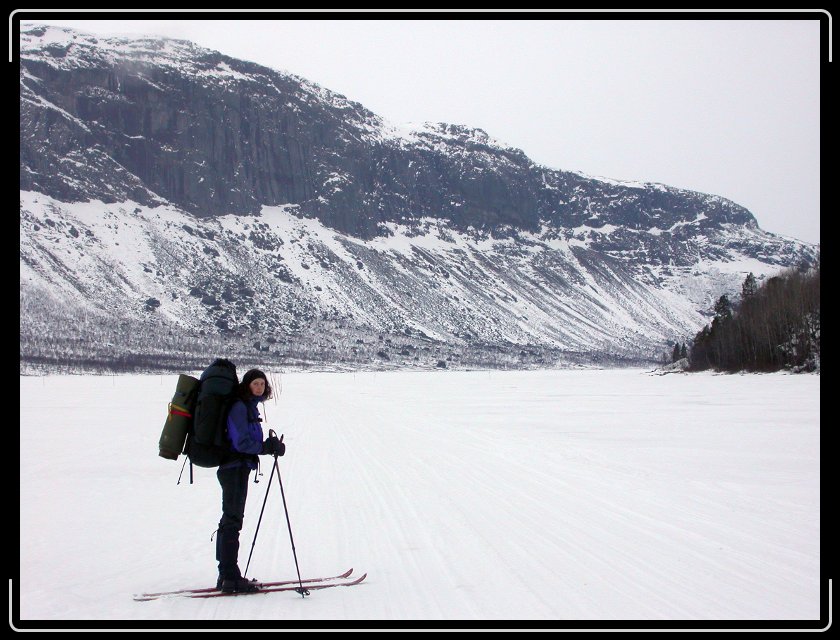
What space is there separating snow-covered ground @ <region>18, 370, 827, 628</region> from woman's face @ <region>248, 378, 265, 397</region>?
5.91 ft

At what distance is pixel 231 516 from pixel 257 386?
3.90 feet

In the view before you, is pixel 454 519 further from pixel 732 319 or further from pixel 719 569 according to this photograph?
pixel 732 319

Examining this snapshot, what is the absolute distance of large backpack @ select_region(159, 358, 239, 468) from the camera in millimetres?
6172

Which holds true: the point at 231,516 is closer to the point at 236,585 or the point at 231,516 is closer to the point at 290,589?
the point at 236,585

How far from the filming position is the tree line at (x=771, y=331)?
59562mm

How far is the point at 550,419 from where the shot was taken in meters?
25.7

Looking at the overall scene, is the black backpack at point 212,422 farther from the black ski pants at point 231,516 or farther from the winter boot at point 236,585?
the winter boot at point 236,585

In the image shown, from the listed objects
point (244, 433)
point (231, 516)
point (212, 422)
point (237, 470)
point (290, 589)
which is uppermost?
point (212, 422)

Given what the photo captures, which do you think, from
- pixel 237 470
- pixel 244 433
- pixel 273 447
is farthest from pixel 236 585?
pixel 244 433

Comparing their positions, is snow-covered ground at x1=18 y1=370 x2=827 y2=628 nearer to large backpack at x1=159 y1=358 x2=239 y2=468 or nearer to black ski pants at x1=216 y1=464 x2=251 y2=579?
black ski pants at x1=216 y1=464 x2=251 y2=579

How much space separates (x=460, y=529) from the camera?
8711 millimetres

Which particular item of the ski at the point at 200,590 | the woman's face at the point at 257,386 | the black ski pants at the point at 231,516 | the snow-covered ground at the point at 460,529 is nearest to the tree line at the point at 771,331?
the snow-covered ground at the point at 460,529

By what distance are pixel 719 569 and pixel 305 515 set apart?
5.38 m
